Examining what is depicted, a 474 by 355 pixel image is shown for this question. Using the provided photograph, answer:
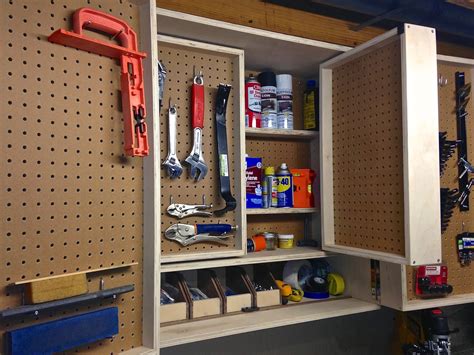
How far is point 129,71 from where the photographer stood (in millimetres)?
935

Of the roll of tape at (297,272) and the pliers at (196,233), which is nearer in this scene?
the pliers at (196,233)

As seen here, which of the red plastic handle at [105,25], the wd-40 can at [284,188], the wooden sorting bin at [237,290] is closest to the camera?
the red plastic handle at [105,25]

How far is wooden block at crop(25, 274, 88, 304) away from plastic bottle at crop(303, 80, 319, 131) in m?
1.17

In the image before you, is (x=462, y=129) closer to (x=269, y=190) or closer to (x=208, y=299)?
(x=269, y=190)

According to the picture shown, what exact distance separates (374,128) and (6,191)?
114 cm

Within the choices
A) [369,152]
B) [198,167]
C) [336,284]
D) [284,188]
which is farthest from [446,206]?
[198,167]

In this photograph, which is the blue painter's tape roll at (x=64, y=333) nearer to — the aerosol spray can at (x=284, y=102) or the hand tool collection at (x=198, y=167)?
the hand tool collection at (x=198, y=167)

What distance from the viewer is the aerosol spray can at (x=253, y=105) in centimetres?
155

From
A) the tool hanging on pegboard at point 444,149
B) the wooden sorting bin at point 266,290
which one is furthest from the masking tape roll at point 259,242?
the tool hanging on pegboard at point 444,149

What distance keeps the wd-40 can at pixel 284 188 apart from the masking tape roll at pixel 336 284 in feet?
1.23

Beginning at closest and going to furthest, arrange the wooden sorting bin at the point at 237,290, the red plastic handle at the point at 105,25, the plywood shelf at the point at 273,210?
the red plastic handle at the point at 105,25, the wooden sorting bin at the point at 237,290, the plywood shelf at the point at 273,210

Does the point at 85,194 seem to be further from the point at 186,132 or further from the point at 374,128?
the point at 374,128

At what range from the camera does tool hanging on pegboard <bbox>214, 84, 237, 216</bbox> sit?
136 centimetres

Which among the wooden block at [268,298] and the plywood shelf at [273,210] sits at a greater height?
the plywood shelf at [273,210]
